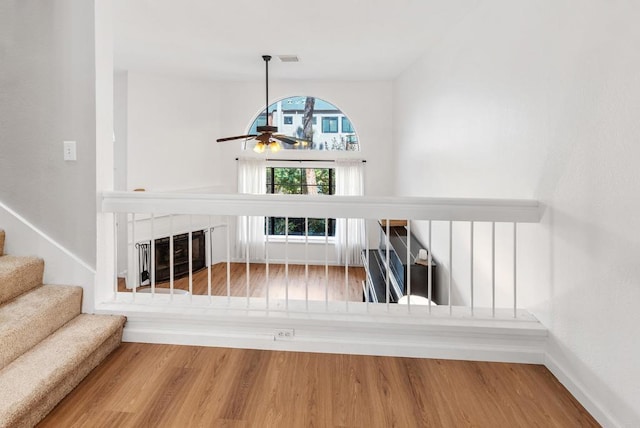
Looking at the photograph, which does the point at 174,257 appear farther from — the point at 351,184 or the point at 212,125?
the point at 351,184

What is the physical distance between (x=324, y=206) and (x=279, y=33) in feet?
8.86

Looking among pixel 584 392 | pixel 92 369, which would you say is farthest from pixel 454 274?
pixel 92 369

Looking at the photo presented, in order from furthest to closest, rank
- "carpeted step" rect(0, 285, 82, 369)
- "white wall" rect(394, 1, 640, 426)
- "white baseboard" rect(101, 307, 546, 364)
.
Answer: "white baseboard" rect(101, 307, 546, 364)
"carpeted step" rect(0, 285, 82, 369)
"white wall" rect(394, 1, 640, 426)

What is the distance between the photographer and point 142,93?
607 cm

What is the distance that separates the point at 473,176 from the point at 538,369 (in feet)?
4.94

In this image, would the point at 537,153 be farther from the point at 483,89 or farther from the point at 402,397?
the point at 402,397

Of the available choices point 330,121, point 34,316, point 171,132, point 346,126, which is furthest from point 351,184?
point 34,316

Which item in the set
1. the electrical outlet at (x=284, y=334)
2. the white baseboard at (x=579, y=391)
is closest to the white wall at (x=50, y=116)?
the electrical outlet at (x=284, y=334)

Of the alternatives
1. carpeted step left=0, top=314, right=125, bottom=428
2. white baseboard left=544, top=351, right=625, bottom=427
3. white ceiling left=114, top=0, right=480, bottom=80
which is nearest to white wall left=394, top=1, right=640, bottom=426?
white baseboard left=544, top=351, right=625, bottom=427

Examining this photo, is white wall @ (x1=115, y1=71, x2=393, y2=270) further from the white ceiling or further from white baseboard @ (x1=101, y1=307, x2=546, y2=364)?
white baseboard @ (x1=101, y1=307, x2=546, y2=364)

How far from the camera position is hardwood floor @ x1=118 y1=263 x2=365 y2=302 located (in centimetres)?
568

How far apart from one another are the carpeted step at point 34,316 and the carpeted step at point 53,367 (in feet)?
0.12

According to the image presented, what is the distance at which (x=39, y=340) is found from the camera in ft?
5.89

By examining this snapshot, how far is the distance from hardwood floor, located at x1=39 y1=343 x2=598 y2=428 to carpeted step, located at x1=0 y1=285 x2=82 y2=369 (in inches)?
12.2
